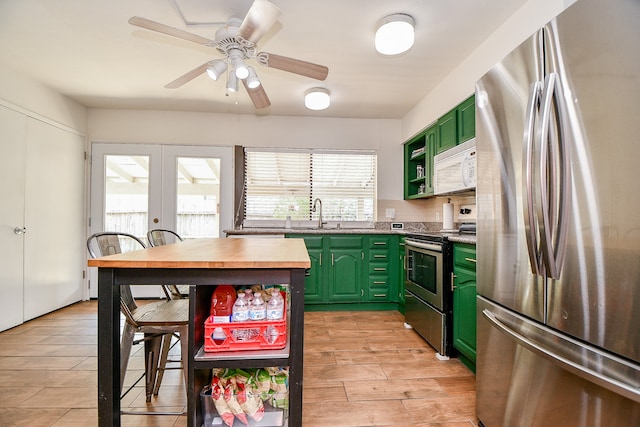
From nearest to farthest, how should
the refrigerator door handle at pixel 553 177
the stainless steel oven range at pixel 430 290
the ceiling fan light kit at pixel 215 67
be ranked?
the refrigerator door handle at pixel 553 177
the ceiling fan light kit at pixel 215 67
the stainless steel oven range at pixel 430 290

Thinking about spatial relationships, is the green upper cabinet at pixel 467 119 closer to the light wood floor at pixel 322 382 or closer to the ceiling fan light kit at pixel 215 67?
the light wood floor at pixel 322 382

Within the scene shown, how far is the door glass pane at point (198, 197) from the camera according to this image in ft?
13.1

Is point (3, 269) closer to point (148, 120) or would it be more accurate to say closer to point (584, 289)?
point (148, 120)

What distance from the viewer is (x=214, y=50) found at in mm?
2523

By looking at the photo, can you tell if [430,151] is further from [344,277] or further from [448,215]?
[344,277]

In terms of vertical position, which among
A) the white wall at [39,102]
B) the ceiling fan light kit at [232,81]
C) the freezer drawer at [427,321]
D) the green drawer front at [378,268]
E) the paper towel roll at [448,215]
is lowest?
the freezer drawer at [427,321]

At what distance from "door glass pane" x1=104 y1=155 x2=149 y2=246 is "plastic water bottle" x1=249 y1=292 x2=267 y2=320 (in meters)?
→ 3.32

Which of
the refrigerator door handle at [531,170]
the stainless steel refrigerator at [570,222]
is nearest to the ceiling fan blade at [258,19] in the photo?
the stainless steel refrigerator at [570,222]

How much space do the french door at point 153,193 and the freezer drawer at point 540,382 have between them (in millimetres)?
3295

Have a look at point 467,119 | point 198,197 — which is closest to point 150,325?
point 467,119

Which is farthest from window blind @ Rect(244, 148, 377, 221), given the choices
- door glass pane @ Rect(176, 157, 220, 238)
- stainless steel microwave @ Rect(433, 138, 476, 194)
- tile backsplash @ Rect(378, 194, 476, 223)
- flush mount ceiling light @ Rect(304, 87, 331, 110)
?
stainless steel microwave @ Rect(433, 138, 476, 194)

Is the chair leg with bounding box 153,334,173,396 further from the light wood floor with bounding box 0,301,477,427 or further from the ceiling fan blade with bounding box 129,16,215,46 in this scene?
the ceiling fan blade with bounding box 129,16,215,46

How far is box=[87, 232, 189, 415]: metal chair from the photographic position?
1461 millimetres

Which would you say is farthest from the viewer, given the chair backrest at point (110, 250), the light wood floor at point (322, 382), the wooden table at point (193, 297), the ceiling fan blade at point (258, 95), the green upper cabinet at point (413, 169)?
the green upper cabinet at point (413, 169)
